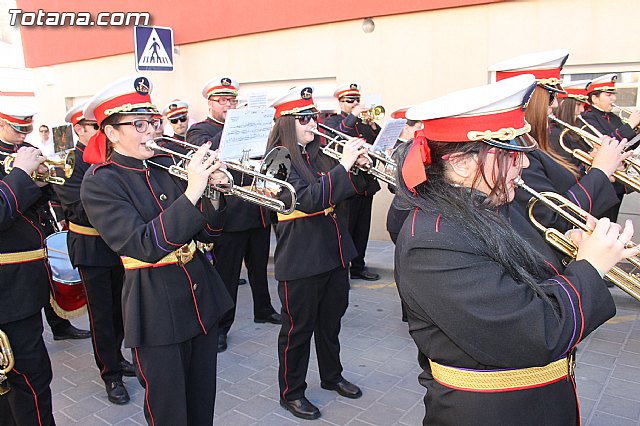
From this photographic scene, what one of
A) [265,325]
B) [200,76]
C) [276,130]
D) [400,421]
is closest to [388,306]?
[265,325]

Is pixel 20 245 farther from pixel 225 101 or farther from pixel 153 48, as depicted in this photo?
pixel 153 48

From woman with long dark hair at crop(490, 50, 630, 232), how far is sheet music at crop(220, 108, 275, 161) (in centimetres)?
165

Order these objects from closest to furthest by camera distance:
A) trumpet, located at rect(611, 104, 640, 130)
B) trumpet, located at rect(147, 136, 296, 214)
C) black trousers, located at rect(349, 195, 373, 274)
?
trumpet, located at rect(147, 136, 296, 214), trumpet, located at rect(611, 104, 640, 130), black trousers, located at rect(349, 195, 373, 274)

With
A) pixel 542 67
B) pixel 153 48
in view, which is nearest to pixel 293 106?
pixel 542 67

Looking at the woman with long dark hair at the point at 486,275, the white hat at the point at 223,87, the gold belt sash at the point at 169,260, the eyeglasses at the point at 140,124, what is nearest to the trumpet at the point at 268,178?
the eyeglasses at the point at 140,124

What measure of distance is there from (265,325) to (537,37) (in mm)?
5052

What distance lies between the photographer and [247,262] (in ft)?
19.6

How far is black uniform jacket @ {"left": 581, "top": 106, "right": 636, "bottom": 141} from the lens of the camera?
6.20 m

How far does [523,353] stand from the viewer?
5.48ft

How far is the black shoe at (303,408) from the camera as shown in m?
3.88

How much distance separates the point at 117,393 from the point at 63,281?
1.00m

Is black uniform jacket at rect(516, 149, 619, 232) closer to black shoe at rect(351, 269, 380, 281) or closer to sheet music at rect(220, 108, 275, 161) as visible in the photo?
sheet music at rect(220, 108, 275, 161)

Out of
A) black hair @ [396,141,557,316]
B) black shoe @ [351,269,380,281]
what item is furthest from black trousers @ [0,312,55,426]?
black shoe @ [351,269,380,281]

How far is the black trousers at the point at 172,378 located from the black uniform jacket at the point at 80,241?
1720mm
